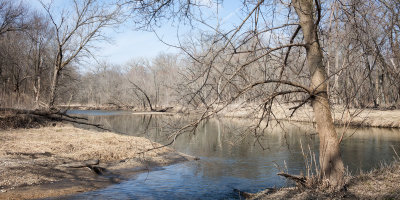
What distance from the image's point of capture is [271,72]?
672cm

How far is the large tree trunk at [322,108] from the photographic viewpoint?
17.5 feet

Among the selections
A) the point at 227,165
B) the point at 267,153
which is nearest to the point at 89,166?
the point at 227,165

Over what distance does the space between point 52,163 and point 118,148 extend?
3702mm

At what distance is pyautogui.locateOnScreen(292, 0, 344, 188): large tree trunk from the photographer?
5.34 metres

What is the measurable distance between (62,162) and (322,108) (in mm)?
9057

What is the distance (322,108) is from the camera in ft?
17.9

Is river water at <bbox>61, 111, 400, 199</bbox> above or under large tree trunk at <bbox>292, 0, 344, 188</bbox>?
under

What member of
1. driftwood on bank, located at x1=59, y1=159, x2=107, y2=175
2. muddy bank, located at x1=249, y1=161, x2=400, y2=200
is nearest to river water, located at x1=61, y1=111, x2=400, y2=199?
muddy bank, located at x1=249, y1=161, x2=400, y2=200

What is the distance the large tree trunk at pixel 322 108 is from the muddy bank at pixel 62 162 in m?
3.06

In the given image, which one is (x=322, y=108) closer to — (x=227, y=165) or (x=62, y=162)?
(x=227, y=165)

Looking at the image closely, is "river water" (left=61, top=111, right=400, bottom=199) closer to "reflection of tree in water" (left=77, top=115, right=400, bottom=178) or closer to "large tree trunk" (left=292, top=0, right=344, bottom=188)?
"reflection of tree in water" (left=77, top=115, right=400, bottom=178)

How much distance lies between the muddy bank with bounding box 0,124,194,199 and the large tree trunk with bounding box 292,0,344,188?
10.1ft

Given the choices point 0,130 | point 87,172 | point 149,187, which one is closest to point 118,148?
point 87,172

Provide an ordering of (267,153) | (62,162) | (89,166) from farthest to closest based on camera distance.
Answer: (267,153), (62,162), (89,166)
